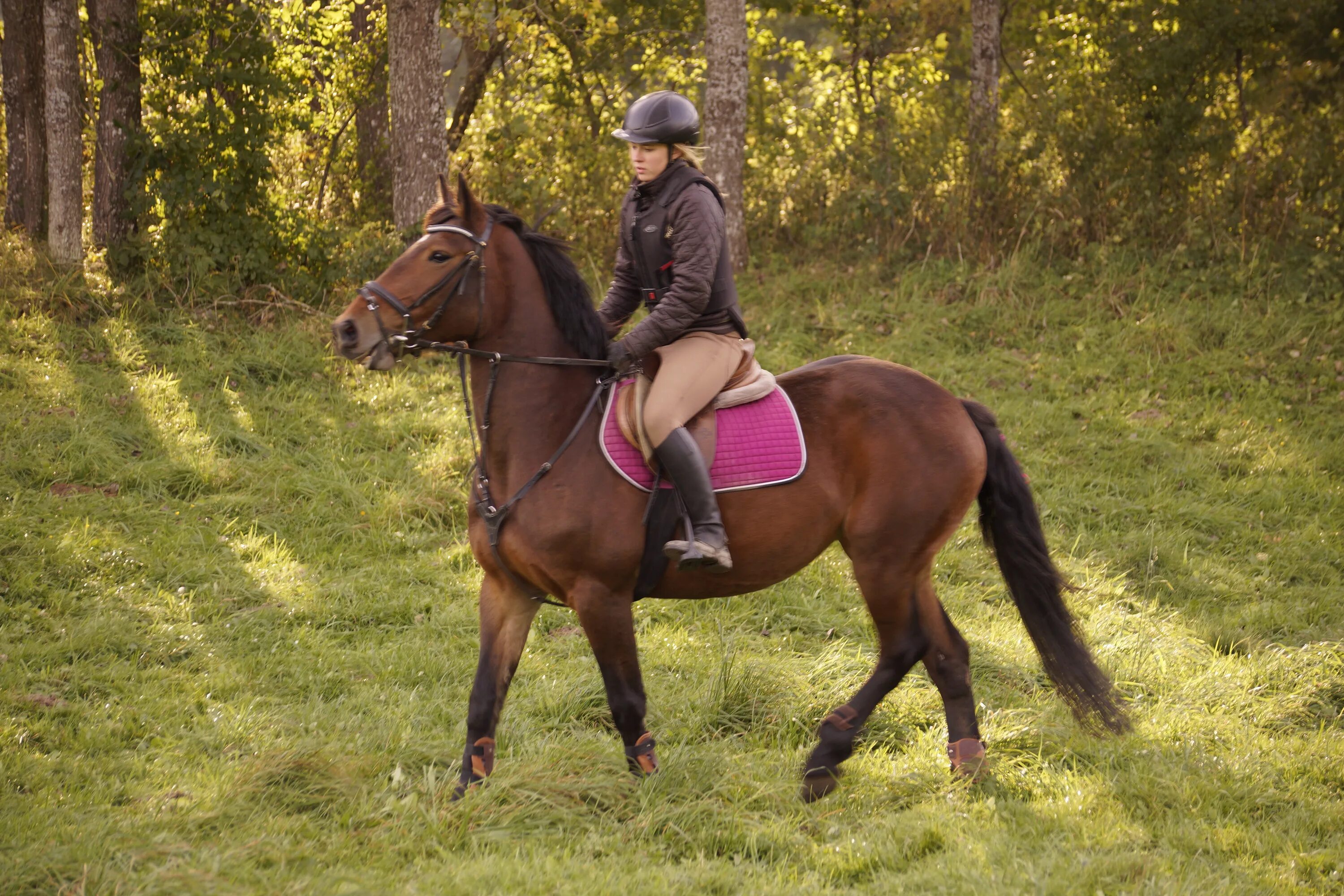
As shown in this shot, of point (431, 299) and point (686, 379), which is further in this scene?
point (686, 379)

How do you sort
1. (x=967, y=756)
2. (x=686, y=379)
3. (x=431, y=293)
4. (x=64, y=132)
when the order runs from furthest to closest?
(x=64, y=132) → (x=967, y=756) → (x=686, y=379) → (x=431, y=293)

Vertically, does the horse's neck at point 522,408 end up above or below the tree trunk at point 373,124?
below

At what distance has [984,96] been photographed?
44.3ft

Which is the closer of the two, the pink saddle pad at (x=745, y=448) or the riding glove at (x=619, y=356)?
the riding glove at (x=619, y=356)

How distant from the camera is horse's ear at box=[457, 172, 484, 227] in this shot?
4.37m

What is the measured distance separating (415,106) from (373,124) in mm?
3194

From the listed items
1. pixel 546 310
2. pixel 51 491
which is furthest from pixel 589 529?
pixel 51 491

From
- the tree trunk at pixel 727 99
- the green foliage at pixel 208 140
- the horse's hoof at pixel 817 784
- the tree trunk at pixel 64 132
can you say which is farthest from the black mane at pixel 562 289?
the tree trunk at pixel 64 132

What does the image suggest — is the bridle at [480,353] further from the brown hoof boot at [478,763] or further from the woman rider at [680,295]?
the brown hoof boot at [478,763]

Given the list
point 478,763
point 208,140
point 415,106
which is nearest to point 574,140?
point 415,106

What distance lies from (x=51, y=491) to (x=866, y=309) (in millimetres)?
8026

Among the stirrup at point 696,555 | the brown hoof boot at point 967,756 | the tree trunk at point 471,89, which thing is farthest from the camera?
the tree trunk at point 471,89

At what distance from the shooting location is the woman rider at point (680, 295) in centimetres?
440

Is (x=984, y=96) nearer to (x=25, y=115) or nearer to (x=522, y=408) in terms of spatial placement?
(x=522, y=408)
